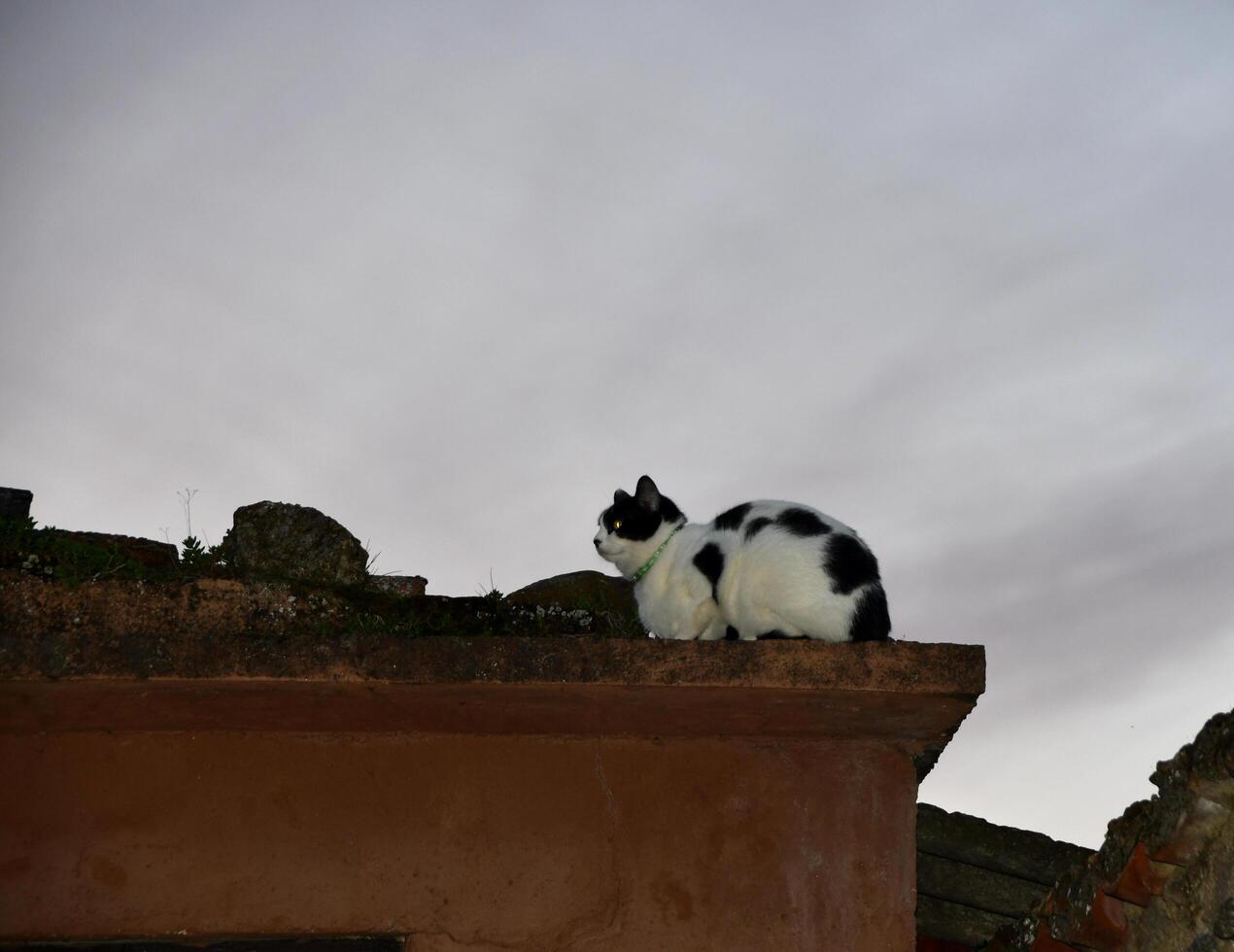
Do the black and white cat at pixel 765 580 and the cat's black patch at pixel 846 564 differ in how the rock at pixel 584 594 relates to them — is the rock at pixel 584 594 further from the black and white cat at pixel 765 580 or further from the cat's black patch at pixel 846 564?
the cat's black patch at pixel 846 564

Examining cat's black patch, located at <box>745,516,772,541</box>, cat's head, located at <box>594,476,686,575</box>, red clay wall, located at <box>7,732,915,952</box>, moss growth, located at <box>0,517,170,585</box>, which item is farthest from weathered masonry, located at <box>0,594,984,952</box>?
cat's head, located at <box>594,476,686,575</box>

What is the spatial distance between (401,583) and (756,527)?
132cm

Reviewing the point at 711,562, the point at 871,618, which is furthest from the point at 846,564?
the point at 711,562

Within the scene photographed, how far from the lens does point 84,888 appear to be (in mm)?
3162

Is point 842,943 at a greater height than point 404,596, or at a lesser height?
lesser

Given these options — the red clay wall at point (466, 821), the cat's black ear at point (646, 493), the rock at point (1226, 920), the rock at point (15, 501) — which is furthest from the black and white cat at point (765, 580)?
the rock at point (15, 501)

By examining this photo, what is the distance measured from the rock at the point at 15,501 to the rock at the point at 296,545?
64cm

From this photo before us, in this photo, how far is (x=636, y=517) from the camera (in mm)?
4973

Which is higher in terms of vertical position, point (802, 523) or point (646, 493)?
point (646, 493)

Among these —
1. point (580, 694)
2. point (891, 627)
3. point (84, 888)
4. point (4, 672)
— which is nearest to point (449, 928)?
point (580, 694)

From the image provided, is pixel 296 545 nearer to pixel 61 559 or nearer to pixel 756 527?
pixel 61 559

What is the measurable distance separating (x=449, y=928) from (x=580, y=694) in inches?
30.1

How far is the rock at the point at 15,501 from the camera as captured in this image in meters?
3.75

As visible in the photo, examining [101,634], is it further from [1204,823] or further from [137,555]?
[1204,823]
